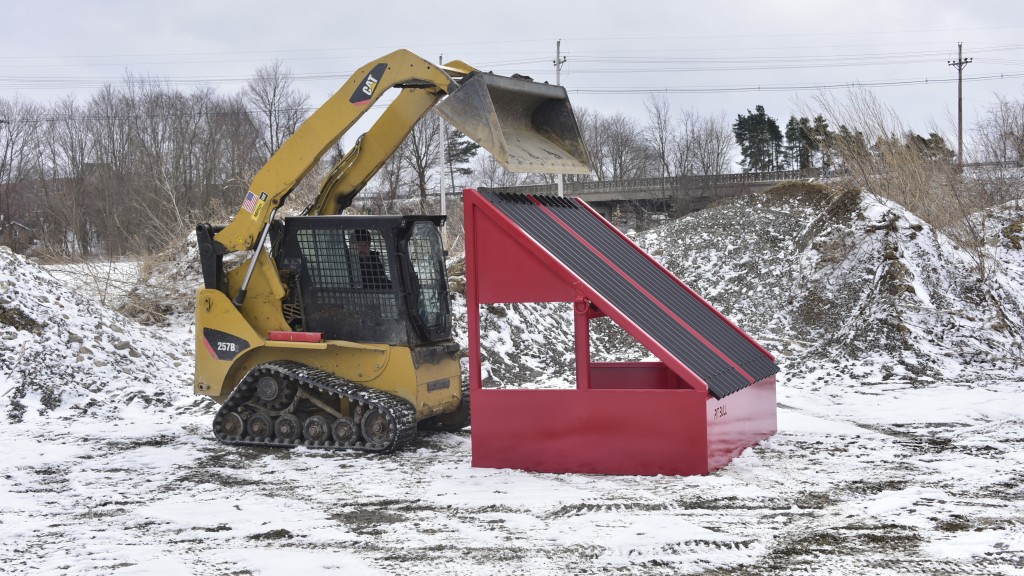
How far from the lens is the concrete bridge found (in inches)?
1587

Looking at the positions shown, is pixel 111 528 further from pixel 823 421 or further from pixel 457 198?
pixel 457 198

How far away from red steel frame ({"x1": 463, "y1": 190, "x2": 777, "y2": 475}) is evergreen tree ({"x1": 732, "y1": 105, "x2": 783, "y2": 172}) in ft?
136

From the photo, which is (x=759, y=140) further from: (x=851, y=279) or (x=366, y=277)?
(x=366, y=277)

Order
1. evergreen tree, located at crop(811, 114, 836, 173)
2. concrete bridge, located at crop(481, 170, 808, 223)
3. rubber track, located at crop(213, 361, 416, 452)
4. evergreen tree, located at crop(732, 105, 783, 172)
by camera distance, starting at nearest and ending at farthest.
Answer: rubber track, located at crop(213, 361, 416, 452)
evergreen tree, located at crop(811, 114, 836, 173)
concrete bridge, located at crop(481, 170, 808, 223)
evergreen tree, located at crop(732, 105, 783, 172)

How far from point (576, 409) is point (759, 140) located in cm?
4278

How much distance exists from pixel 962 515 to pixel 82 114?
48881 mm

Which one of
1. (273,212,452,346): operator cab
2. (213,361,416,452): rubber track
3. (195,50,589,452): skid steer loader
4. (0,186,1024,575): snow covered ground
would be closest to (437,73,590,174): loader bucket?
(195,50,589,452): skid steer loader

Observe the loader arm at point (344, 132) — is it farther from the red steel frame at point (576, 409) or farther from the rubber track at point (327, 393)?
the red steel frame at point (576, 409)

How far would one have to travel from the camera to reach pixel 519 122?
8727 millimetres

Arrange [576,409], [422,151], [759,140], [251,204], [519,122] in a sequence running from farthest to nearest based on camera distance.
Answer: [759,140] → [422,151] → [251,204] → [519,122] → [576,409]

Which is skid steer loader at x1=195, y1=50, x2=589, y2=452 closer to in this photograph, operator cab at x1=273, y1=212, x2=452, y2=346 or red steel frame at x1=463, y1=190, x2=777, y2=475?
operator cab at x1=273, y1=212, x2=452, y2=346

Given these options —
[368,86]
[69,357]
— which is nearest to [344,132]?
[368,86]

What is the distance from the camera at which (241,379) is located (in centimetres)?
906

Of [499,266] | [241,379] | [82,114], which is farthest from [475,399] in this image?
[82,114]
